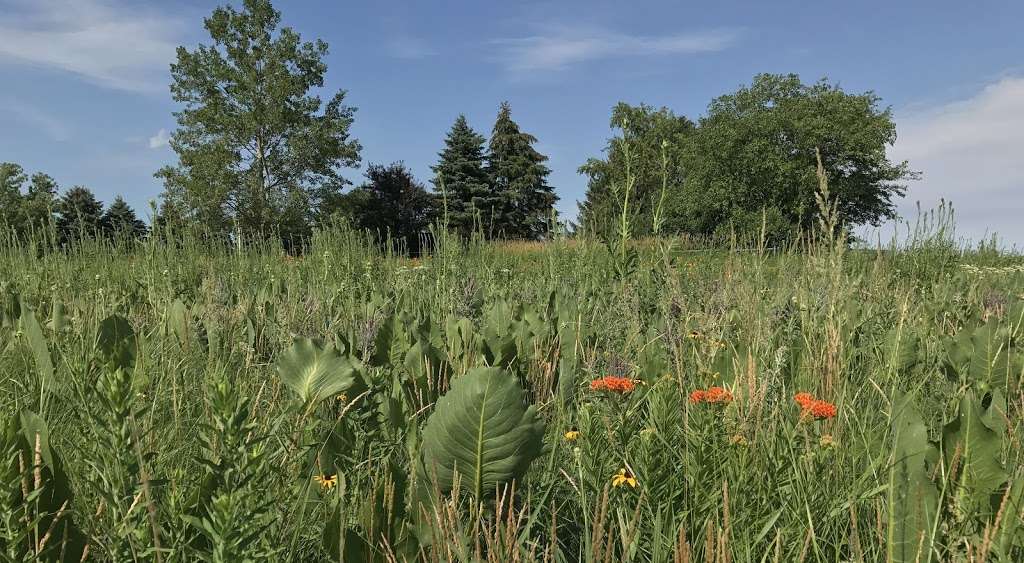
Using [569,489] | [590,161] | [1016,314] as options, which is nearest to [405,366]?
[569,489]

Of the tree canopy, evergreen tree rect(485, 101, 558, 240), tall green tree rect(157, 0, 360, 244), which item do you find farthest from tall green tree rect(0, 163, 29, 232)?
the tree canopy

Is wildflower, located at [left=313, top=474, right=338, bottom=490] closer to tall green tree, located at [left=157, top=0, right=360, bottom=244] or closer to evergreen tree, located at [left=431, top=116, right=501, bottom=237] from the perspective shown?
tall green tree, located at [left=157, top=0, right=360, bottom=244]

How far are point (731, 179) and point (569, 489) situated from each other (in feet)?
149

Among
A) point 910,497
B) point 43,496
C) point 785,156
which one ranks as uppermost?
point 785,156

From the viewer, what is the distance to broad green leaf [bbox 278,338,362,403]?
5.02 feet

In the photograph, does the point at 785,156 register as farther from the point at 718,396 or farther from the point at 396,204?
the point at 718,396

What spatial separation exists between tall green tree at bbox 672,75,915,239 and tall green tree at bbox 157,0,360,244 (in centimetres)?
2506

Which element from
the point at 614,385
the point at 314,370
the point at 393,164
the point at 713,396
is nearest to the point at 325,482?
the point at 314,370

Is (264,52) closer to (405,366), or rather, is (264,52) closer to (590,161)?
(590,161)

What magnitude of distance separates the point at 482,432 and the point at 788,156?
46992 mm

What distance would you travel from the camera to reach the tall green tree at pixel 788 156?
4184cm

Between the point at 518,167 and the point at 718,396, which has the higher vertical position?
the point at 518,167

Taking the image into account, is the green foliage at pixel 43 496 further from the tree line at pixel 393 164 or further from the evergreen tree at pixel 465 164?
the evergreen tree at pixel 465 164

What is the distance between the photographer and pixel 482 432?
1259 millimetres
